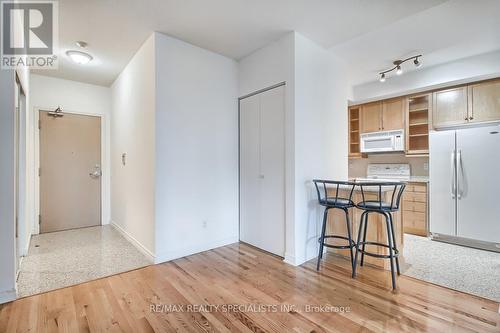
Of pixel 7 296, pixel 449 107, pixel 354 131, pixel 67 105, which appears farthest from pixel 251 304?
pixel 67 105

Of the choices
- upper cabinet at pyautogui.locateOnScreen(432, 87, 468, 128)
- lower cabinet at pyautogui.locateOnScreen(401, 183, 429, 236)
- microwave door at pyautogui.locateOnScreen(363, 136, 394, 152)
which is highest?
upper cabinet at pyautogui.locateOnScreen(432, 87, 468, 128)

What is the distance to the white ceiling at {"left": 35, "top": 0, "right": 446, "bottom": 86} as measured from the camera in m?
2.35

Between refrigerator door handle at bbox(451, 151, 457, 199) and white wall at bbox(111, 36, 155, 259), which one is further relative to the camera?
refrigerator door handle at bbox(451, 151, 457, 199)

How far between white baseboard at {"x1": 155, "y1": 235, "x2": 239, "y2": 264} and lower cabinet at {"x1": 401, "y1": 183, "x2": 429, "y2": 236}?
289cm

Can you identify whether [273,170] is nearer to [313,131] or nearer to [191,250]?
[313,131]

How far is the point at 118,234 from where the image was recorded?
405cm

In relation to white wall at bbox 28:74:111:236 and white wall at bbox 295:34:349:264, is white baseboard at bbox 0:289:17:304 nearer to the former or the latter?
white wall at bbox 28:74:111:236

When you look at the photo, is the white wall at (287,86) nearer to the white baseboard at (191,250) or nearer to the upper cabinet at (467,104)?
the white baseboard at (191,250)

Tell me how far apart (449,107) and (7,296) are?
19.4 ft

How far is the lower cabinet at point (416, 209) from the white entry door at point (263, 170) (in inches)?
93.1

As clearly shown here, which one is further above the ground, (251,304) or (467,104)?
(467,104)

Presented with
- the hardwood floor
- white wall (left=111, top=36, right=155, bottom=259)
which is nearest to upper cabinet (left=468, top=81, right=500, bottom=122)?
the hardwood floor

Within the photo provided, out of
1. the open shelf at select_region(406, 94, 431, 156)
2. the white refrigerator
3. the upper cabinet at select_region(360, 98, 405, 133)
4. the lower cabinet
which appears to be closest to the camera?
the white refrigerator

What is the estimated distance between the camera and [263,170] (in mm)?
3271
